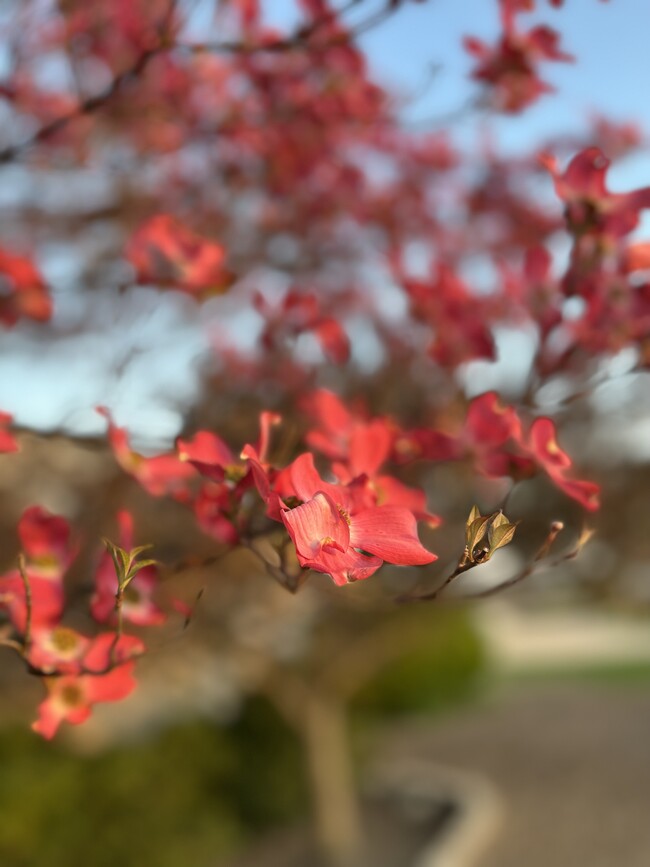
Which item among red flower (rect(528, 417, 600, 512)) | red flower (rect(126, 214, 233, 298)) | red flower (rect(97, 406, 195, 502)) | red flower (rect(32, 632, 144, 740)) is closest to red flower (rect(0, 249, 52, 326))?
red flower (rect(126, 214, 233, 298))

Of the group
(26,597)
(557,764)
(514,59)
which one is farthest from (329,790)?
(26,597)

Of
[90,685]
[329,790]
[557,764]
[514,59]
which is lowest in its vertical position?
[557,764]

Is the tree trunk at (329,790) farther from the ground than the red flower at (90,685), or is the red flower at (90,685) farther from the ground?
the red flower at (90,685)

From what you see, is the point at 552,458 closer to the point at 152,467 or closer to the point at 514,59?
the point at 152,467

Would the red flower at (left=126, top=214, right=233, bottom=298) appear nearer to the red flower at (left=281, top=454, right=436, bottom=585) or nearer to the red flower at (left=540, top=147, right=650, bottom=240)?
the red flower at (left=540, top=147, right=650, bottom=240)

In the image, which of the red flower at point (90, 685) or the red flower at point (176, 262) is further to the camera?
the red flower at point (176, 262)

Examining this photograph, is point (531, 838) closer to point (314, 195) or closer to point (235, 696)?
point (235, 696)

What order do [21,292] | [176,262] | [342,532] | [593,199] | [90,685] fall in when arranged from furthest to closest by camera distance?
[21,292]
[176,262]
[593,199]
[90,685]
[342,532]

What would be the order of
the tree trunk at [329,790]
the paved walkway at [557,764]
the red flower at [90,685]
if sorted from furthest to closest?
1. the tree trunk at [329,790]
2. the paved walkway at [557,764]
3. the red flower at [90,685]

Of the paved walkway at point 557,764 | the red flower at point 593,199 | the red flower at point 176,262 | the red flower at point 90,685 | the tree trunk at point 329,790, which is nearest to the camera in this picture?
the red flower at point 90,685

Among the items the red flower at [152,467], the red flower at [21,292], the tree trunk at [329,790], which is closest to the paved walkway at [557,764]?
the tree trunk at [329,790]

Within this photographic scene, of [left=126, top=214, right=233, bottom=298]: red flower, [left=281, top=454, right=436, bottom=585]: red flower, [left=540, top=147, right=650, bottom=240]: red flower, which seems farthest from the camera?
[left=126, top=214, right=233, bottom=298]: red flower

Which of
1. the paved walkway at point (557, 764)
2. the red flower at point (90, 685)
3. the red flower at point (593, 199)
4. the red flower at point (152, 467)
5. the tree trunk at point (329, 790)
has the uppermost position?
the red flower at point (593, 199)

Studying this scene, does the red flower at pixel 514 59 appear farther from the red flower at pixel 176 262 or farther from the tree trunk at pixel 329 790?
the tree trunk at pixel 329 790
